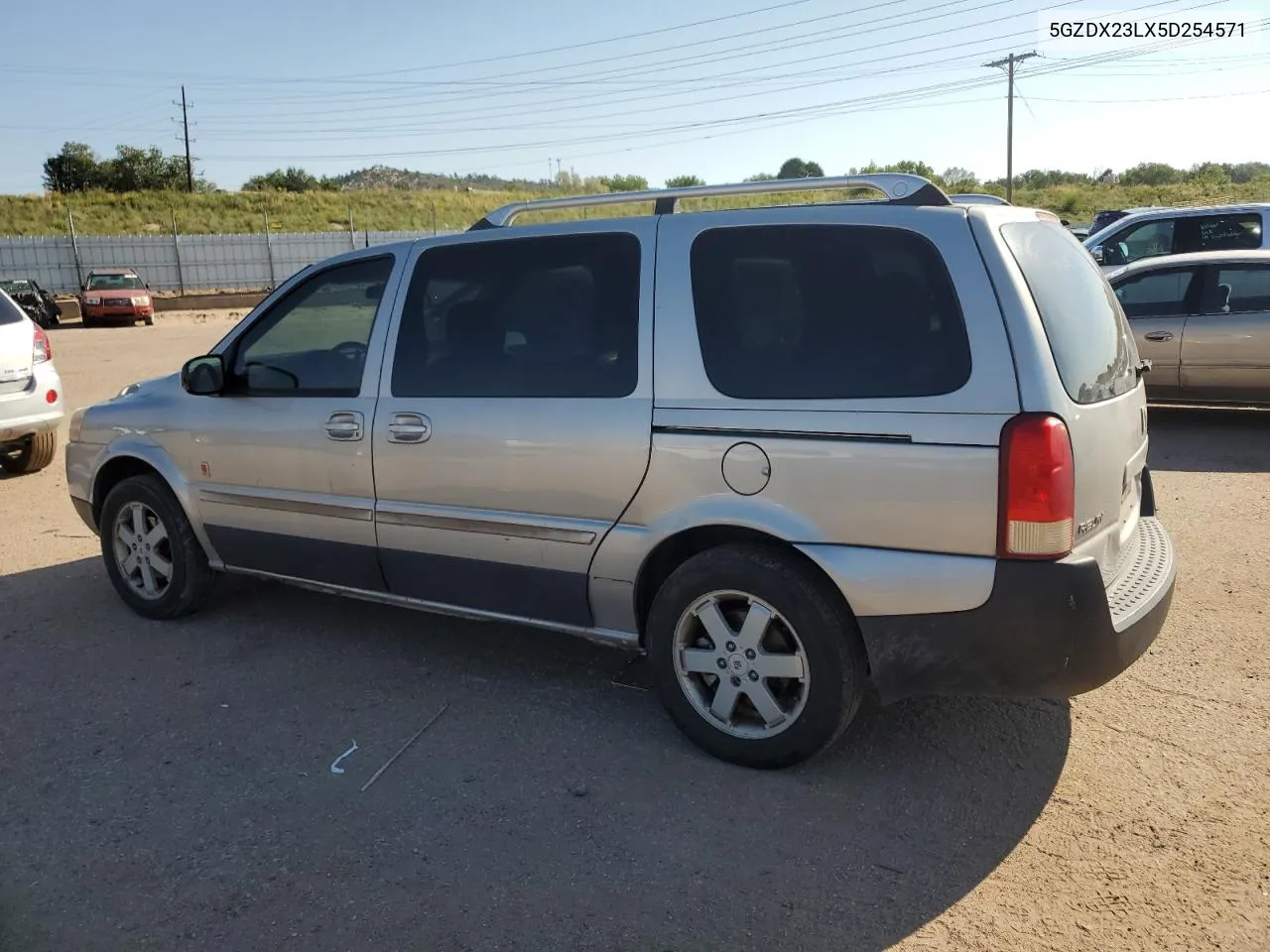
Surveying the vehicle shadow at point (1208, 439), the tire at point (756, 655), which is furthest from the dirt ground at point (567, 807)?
the vehicle shadow at point (1208, 439)

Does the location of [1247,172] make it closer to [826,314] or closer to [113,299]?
[113,299]

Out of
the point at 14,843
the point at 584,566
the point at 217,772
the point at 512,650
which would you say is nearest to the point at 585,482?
the point at 584,566

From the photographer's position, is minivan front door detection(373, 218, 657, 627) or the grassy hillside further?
the grassy hillside

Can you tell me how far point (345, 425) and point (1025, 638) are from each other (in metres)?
2.83

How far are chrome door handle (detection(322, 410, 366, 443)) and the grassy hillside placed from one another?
41457mm

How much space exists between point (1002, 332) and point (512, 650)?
2.68 metres

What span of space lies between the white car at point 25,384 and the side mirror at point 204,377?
442 centimetres

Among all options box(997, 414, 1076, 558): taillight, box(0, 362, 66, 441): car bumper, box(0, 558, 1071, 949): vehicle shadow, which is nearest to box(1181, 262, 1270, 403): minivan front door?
box(0, 558, 1071, 949): vehicle shadow

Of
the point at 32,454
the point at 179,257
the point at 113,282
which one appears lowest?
the point at 32,454

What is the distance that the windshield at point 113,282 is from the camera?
28016mm

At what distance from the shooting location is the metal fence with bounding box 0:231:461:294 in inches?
1355

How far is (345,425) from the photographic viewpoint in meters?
4.47

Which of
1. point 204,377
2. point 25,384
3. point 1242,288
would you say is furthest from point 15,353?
point 1242,288

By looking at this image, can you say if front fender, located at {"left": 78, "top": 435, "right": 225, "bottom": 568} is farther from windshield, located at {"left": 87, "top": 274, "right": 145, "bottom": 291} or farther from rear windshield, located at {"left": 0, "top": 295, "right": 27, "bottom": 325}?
windshield, located at {"left": 87, "top": 274, "right": 145, "bottom": 291}
